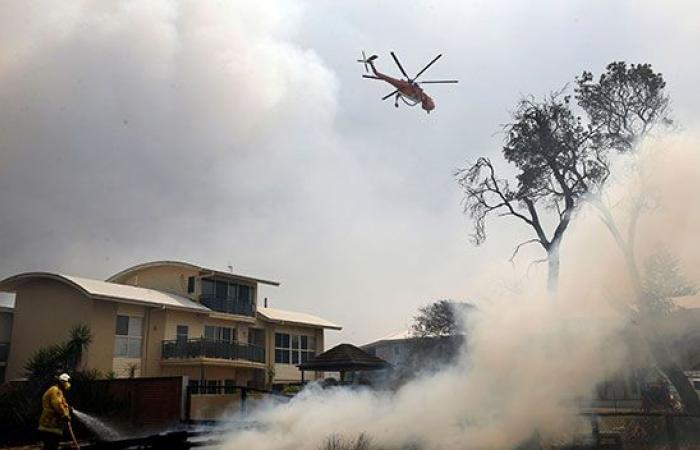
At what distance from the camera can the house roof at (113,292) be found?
107 feet

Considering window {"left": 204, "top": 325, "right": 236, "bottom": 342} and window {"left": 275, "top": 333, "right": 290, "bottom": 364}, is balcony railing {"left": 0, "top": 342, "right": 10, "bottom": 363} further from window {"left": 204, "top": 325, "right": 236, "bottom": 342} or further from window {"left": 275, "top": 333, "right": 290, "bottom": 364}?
window {"left": 275, "top": 333, "right": 290, "bottom": 364}

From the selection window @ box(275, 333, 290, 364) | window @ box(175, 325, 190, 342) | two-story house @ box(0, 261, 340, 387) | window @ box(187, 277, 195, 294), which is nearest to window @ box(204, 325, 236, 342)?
two-story house @ box(0, 261, 340, 387)

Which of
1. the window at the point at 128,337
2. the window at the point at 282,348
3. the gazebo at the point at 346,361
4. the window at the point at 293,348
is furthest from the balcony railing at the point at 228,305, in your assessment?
the gazebo at the point at 346,361

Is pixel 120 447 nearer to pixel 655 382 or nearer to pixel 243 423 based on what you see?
pixel 243 423

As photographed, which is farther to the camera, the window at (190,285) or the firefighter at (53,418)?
the window at (190,285)

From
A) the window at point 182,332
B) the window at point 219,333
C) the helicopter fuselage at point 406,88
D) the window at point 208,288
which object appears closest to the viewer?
the helicopter fuselage at point 406,88

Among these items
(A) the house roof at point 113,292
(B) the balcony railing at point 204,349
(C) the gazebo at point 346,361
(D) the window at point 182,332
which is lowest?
(C) the gazebo at point 346,361

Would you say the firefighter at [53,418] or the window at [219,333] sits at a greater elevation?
the window at [219,333]

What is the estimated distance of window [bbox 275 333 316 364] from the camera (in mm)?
45000

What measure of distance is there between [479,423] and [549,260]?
11851 millimetres

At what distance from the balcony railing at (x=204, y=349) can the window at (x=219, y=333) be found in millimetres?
1214

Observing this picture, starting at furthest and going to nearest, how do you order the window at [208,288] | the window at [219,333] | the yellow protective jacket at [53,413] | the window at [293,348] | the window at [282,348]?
the window at [293,348]
the window at [282,348]
the window at [208,288]
the window at [219,333]
the yellow protective jacket at [53,413]

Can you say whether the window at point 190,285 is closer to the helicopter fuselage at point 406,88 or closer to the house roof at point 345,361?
Result: the house roof at point 345,361

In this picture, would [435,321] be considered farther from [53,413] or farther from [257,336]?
[53,413]
